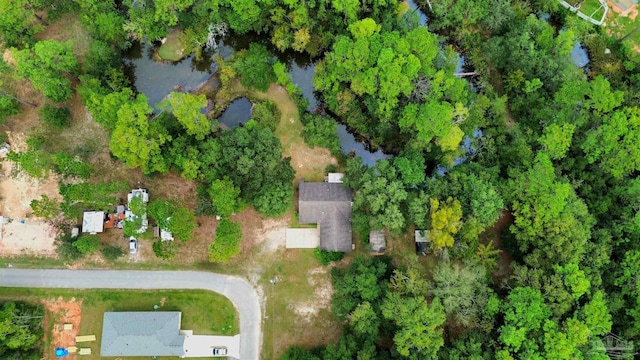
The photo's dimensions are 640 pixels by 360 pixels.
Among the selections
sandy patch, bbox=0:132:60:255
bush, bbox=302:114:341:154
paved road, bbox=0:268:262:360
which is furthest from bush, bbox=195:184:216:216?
sandy patch, bbox=0:132:60:255

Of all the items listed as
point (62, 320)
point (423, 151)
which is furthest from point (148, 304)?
point (423, 151)

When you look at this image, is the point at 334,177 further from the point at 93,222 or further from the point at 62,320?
the point at 62,320

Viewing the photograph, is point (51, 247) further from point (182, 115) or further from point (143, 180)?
point (182, 115)

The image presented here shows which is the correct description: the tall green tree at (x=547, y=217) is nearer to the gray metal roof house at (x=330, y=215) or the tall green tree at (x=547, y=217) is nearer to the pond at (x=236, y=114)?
the gray metal roof house at (x=330, y=215)

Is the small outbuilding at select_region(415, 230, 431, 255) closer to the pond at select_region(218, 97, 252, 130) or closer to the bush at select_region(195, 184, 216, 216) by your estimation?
the bush at select_region(195, 184, 216, 216)

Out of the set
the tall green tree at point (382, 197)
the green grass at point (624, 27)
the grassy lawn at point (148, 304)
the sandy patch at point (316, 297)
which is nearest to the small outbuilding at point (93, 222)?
the grassy lawn at point (148, 304)
